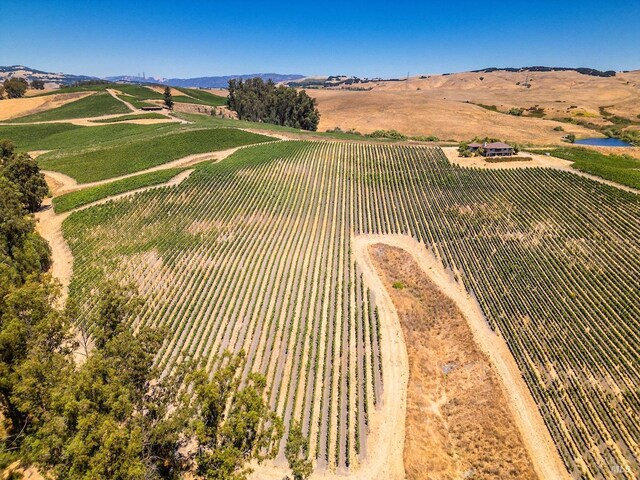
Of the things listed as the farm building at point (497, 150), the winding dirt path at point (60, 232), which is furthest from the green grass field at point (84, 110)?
the farm building at point (497, 150)

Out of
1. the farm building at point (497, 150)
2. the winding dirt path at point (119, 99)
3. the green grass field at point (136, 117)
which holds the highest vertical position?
the winding dirt path at point (119, 99)

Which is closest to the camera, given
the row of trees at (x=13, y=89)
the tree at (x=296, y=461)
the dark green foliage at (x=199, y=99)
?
the tree at (x=296, y=461)

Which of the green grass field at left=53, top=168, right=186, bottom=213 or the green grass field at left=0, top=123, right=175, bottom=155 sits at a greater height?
the green grass field at left=0, top=123, right=175, bottom=155

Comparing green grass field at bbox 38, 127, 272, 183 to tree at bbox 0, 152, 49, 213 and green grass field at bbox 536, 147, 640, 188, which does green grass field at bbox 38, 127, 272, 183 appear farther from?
green grass field at bbox 536, 147, 640, 188

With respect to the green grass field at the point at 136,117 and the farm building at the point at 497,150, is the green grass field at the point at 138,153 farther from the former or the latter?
the farm building at the point at 497,150

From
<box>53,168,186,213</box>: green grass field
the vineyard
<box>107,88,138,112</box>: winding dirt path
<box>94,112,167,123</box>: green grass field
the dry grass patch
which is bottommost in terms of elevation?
the dry grass patch

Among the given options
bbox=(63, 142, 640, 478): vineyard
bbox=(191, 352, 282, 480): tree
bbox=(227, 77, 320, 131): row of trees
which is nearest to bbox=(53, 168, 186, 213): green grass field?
bbox=(63, 142, 640, 478): vineyard

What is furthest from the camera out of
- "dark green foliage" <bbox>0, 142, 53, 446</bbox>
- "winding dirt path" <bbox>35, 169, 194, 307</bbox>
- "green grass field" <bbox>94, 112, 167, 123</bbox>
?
"green grass field" <bbox>94, 112, 167, 123</bbox>
